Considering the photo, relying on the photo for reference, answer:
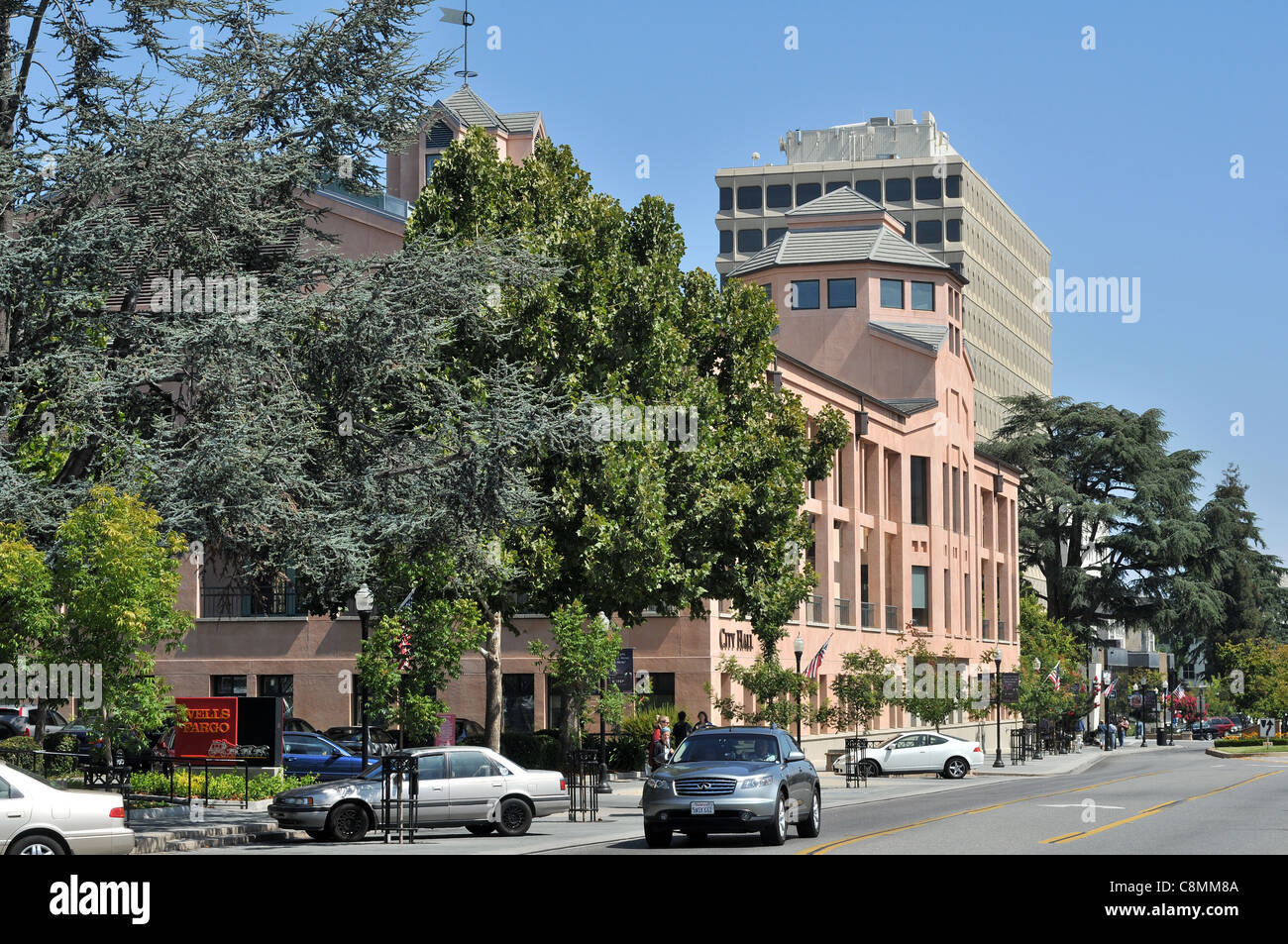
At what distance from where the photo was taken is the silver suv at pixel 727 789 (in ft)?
68.0

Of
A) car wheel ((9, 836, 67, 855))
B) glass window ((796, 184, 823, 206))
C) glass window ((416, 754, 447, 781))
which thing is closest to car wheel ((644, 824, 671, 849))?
glass window ((416, 754, 447, 781))

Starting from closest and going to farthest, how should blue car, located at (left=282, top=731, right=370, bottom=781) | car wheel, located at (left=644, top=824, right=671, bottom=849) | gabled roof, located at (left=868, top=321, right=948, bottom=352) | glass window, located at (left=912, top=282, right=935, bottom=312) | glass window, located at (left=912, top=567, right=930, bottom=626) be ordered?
car wheel, located at (left=644, top=824, right=671, bottom=849), blue car, located at (left=282, top=731, right=370, bottom=781), glass window, located at (left=912, top=567, right=930, bottom=626), gabled roof, located at (left=868, top=321, right=948, bottom=352), glass window, located at (left=912, top=282, right=935, bottom=312)

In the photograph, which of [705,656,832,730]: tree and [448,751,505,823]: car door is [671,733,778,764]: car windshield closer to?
[448,751,505,823]: car door

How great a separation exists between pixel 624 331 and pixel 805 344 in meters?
38.5

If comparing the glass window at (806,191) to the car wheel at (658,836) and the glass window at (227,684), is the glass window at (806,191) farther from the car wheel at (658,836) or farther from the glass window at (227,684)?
the car wheel at (658,836)

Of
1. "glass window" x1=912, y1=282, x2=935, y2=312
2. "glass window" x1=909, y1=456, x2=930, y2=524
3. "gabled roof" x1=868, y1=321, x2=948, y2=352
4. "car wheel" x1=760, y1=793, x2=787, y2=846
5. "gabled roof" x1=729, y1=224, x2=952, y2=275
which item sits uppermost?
"gabled roof" x1=729, y1=224, x2=952, y2=275

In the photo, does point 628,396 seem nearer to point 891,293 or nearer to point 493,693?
point 493,693

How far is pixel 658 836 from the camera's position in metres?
21.2

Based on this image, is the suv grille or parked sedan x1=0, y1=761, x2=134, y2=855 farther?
the suv grille

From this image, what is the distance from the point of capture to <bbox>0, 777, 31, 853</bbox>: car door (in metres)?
16.2

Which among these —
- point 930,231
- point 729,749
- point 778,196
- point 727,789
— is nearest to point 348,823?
point 729,749
